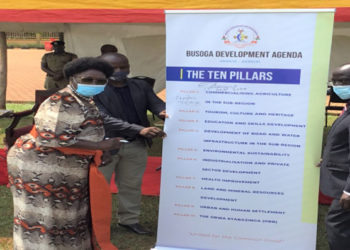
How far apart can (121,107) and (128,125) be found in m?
0.25

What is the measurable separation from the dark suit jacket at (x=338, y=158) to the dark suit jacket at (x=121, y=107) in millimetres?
1398

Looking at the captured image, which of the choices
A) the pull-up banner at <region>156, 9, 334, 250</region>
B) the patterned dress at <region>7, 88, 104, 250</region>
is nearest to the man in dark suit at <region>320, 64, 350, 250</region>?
the pull-up banner at <region>156, 9, 334, 250</region>

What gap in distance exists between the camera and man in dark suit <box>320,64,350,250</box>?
8.39ft

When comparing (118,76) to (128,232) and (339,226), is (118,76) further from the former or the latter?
(339,226)

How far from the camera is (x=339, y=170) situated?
260 centimetres

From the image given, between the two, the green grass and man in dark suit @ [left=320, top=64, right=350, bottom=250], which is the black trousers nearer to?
man in dark suit @ [left=320, top=64, right=350, bottom=250]

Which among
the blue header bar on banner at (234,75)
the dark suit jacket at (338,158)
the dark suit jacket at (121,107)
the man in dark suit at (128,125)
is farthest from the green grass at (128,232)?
the blue header bar on banner at (234,75)

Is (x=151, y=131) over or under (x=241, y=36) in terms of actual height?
under

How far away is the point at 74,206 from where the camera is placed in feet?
8.89

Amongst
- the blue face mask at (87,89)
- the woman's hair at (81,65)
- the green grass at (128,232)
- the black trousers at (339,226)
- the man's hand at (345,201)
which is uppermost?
the woman's hair at (81,65)

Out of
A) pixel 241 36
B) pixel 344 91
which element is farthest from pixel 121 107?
pixel 344 91

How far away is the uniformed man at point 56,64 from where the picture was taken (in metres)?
8.30

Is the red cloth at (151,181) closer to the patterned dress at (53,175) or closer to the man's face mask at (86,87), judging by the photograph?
the patterned dress at (53,175)

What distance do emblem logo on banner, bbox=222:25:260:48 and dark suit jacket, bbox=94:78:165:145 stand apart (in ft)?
3.02
